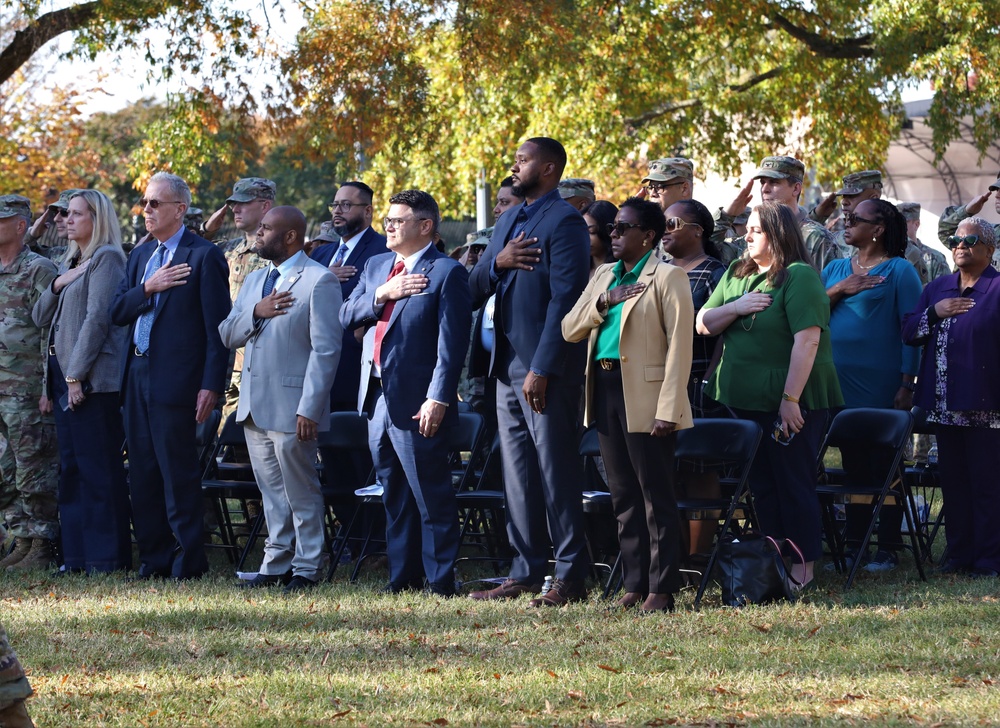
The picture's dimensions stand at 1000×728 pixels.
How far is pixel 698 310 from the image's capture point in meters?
8.06

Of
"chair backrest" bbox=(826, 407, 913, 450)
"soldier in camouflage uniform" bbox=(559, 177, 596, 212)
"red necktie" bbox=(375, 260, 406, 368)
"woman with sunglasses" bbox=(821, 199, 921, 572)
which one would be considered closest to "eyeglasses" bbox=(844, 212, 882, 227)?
"woman with sunglasses" bbox=(821, 199, 921, 572)

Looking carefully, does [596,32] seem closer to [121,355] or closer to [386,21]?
[386,21]

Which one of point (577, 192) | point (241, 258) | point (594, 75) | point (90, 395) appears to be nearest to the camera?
point (90, 395)

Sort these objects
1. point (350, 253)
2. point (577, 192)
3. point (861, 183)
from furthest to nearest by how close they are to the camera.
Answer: point (861, 183), point (350, 253), point (577, 192)

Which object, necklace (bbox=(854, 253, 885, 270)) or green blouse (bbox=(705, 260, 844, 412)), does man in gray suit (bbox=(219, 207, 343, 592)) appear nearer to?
green blouse (bbox=(705, 260, 844, 412))

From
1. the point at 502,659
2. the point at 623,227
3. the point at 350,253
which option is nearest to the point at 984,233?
the point at 623,227

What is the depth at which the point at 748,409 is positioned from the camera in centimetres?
786

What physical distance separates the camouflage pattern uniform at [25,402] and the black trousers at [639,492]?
4064 mm

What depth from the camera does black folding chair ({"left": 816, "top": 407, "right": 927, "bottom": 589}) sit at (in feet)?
26.0

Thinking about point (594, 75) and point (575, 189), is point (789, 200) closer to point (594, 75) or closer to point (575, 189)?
point (575, 189)

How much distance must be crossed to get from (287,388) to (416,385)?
33.8 inches

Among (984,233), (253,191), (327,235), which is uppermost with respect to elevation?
(253,191)

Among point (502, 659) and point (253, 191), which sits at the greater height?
point (253, 191)

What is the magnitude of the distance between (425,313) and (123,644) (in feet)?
8.02
